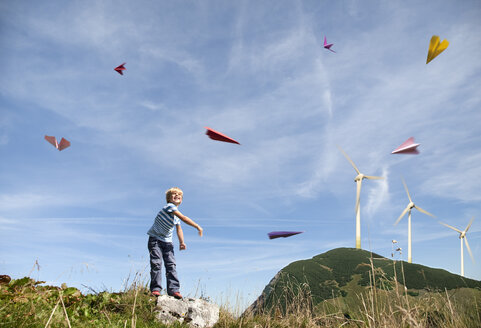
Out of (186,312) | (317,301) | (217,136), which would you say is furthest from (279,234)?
(317,301)

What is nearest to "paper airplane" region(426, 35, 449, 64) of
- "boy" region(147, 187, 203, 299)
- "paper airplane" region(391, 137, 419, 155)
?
"paper airplane" region(391, 137, 419, 155)

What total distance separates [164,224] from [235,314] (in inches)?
110

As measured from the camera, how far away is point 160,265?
24.2 ft

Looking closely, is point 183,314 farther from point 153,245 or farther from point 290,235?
point 290,235

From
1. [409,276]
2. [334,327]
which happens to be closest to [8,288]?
[334,327]

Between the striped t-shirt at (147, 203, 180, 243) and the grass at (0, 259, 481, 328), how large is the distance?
1.26m

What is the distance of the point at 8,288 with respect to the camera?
6305 millimetres

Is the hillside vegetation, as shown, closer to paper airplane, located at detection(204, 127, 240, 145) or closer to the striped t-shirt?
the striped t-shirt

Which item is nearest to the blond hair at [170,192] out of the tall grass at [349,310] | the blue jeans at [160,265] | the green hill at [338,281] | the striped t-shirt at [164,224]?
the striped t-shirt at [164,224]

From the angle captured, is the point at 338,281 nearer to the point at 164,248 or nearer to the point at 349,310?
the point at 349,310

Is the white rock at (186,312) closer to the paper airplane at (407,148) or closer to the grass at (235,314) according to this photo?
the grass at (235,314)

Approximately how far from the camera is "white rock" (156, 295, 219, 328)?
6.75m

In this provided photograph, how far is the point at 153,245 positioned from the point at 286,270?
438cm

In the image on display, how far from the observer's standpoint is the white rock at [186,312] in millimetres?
6754
